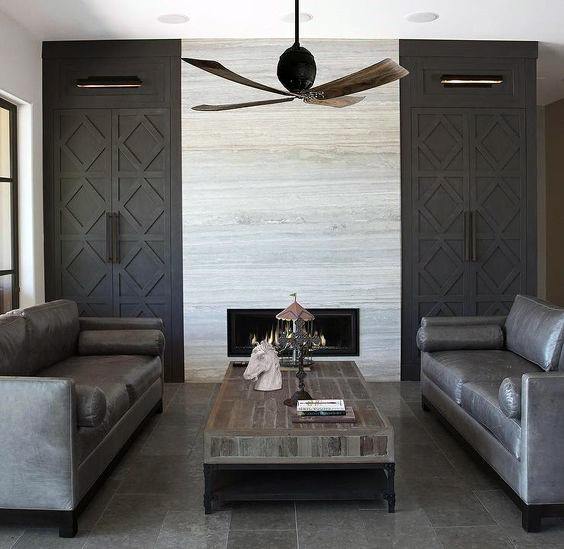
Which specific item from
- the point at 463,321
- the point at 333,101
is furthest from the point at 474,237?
the point at 333,101

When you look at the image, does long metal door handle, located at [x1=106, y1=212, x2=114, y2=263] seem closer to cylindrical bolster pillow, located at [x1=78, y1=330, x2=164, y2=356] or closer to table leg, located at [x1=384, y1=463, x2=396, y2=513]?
cylindrical bolster pillow, located at [x1=78, y1=330, x2=164, y2=356]

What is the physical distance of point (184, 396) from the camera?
17.9 feet

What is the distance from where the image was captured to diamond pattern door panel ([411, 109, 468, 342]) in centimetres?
594

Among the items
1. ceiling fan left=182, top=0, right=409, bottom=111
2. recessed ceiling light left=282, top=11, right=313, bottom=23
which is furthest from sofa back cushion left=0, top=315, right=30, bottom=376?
recessed ceiling light left=282, top=11, right=313, bottom=23

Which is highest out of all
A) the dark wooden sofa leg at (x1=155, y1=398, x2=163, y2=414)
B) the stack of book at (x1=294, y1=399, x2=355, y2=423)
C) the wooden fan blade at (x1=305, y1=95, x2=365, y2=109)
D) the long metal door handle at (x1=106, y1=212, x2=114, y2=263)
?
the wooden fan blade at (x1=305, y1=95, x2=365, y2=109)

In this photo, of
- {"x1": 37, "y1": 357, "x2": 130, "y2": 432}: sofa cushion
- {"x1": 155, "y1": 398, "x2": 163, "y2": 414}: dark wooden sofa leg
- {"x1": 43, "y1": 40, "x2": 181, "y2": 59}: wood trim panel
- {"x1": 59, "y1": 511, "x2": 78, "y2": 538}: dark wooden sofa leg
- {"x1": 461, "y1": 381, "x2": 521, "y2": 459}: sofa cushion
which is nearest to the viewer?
{"x1": 59, "y1": 511, "x2": 78, "y2": 538}: dark wooden sofa leg

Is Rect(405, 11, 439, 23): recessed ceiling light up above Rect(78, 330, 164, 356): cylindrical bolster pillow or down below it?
above

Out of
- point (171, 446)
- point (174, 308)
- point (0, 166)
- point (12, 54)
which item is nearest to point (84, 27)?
point (12, 54)

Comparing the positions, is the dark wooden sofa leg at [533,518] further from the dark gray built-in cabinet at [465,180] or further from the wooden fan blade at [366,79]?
the dark gray built-in cabinet at [465,180]

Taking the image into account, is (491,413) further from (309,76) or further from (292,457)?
(309,76)

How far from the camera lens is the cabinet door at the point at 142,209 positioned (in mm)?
5887

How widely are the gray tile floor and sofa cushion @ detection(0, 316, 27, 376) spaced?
800 mm

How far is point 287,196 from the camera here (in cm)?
591

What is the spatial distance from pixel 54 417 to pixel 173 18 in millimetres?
3596
